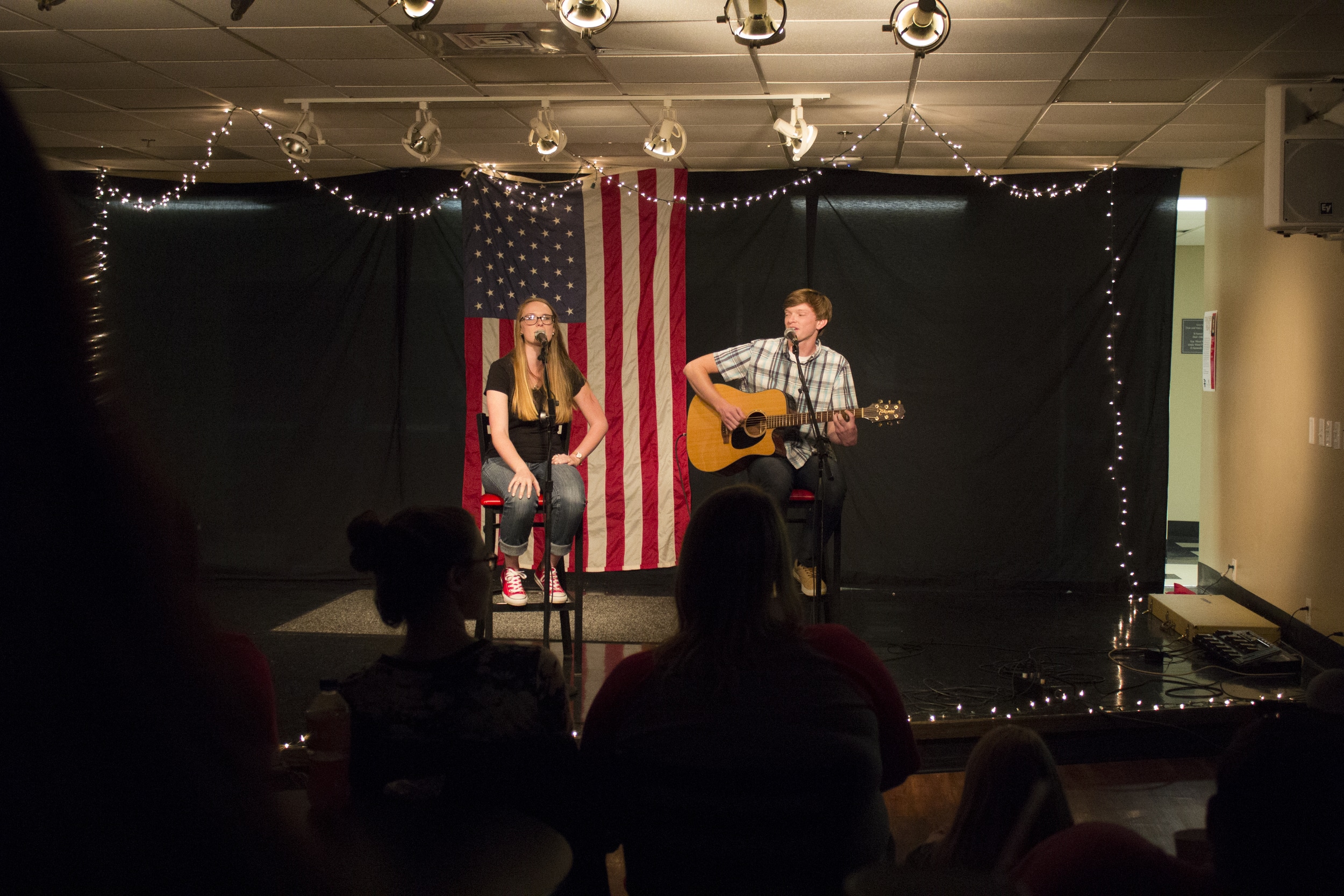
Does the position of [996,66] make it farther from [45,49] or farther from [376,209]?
[45,49]

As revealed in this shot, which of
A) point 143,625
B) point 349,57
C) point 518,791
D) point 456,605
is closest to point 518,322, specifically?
point 349,57

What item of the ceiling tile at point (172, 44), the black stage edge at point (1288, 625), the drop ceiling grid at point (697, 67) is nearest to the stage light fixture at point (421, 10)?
the drop ceiling grid at point (697, 67)

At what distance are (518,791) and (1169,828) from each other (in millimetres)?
2394

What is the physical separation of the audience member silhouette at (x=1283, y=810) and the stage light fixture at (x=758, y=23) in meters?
2.73

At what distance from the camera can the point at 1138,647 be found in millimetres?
4590

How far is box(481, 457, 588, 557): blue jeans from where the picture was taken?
4.07m

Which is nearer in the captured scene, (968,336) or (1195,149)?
(1195,149)

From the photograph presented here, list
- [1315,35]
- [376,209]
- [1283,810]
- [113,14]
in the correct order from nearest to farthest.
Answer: [1283,810]
[1315,35]
[113,14]
[376,209]

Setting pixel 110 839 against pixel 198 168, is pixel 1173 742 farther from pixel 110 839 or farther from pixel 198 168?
pixel 198 168

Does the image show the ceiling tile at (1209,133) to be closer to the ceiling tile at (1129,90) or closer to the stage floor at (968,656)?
the ceiling tile at (1129,90)

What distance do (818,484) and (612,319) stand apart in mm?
2088

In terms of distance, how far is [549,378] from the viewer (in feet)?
13.9

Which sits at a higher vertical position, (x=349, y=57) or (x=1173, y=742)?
(x=349, y=57)

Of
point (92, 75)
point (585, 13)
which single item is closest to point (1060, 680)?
point (585, 13)
